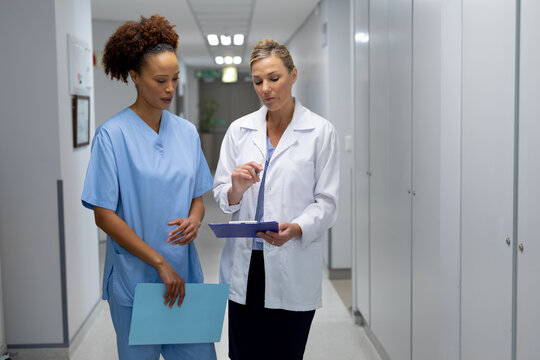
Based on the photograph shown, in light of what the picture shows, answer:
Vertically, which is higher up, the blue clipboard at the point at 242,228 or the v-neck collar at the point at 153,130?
the v-neck collar at the point at 153,130

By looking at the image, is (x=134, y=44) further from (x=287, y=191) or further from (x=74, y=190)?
(x=74, y=190)

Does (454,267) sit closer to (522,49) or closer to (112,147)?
(522,49)

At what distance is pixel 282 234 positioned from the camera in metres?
1.88

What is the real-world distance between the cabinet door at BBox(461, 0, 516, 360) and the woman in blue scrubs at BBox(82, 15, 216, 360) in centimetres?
92

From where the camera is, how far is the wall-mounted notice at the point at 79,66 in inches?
134

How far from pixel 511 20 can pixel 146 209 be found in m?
1.22

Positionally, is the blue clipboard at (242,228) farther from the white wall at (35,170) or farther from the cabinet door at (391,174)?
the white wall at (35,170)

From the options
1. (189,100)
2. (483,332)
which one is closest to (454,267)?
(483,332)

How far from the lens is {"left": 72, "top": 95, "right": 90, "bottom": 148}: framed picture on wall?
3.49 m

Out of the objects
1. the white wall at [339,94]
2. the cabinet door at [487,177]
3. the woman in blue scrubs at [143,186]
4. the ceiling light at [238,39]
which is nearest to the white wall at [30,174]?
the woman in blue scrubs at [143,186]

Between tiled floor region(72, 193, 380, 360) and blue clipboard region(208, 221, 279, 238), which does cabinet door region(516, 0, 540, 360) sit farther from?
tiled floor region(72, 193, 380, 360)

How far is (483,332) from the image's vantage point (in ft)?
6.52

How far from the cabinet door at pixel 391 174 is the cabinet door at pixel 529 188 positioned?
3.36 ft

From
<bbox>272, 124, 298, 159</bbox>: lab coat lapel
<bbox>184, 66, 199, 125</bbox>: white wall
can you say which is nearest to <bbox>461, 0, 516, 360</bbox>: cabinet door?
<bbox>272, 124, 298, 159</bbox>: lab coat lapel
